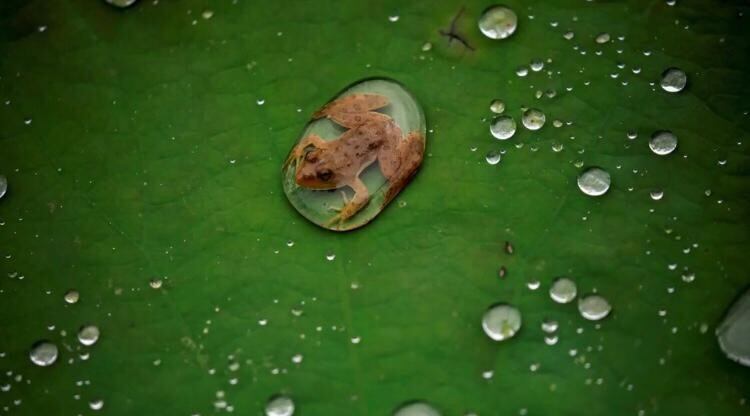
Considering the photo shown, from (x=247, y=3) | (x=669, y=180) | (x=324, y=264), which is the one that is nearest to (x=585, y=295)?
(x=669, y=180)

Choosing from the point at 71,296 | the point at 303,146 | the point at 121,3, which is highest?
the point at 121,3

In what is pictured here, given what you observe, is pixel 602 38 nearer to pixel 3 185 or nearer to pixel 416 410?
pixel 416 410

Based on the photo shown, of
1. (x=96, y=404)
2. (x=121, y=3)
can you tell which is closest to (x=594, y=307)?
(x=96, y=404)

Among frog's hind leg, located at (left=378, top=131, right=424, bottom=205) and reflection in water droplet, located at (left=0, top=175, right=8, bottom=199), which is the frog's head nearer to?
frog's hind leg, located at (left=378, top=131, right=424, bottom=205)

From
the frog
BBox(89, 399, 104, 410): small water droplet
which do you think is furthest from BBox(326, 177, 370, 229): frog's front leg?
BBox(89, 399, 104, 410): small water droplet

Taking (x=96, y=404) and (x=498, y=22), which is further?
(x=498, y=22)

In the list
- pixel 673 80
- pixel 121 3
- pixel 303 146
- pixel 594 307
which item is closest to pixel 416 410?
pixel 594 307

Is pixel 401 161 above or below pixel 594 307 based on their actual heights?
above
